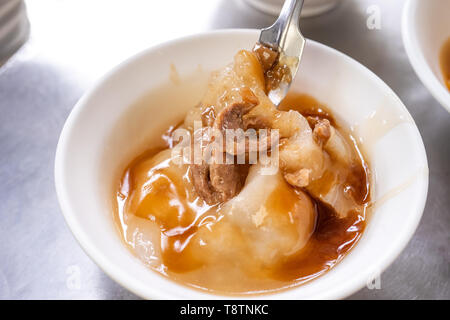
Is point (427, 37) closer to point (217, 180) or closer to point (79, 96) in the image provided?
point (217, 180)

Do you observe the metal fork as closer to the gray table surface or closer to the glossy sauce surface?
the glossy sauce surface

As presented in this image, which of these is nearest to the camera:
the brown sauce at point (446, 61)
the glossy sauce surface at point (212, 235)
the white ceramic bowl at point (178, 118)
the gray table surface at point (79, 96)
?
the white ceramic bowl at point (178, 118)

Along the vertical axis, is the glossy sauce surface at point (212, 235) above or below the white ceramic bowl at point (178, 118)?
below

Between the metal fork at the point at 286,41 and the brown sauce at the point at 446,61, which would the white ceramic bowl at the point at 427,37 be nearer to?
the brown sauce at the point at 446,61

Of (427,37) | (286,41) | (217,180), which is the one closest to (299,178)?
(217,180)

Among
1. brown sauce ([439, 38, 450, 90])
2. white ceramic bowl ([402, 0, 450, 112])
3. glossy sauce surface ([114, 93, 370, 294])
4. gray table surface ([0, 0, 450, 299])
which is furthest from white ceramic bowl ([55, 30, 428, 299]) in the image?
brown sauce ([439, 38, 450, 90])

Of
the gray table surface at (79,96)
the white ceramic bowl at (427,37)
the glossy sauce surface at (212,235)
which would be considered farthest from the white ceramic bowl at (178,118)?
the gray table surface at (79,96)
